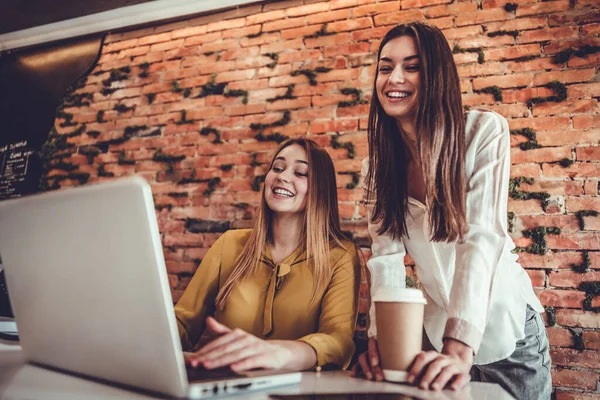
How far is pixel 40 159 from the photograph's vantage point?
10.1 ft

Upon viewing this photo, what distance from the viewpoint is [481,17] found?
87.7 inches

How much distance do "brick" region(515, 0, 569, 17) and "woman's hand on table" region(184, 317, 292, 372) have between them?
6.93ft

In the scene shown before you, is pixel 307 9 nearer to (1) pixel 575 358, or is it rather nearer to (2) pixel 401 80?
(2) pixel 401 80

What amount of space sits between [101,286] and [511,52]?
86.3 inches

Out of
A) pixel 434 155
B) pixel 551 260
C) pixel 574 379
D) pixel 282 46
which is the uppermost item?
pixel 282 46

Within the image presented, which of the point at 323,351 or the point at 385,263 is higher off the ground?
the point at 385,263

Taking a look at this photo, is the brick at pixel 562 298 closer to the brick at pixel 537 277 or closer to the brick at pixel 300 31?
the brick at pixel 537 277

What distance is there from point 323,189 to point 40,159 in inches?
92.5

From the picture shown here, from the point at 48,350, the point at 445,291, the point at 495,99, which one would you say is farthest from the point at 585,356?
the point at 48,350

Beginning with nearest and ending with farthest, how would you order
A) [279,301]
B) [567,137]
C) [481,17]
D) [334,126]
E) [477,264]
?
[477,264]
[279,301]
[567,137]
[481,17]
[334,126]

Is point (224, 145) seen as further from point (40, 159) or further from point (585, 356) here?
point (585, 356)

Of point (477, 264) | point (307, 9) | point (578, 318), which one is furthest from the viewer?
point (307, 9)

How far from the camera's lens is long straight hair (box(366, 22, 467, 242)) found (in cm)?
115

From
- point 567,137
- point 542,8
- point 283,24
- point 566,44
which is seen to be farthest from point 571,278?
point 283,24
